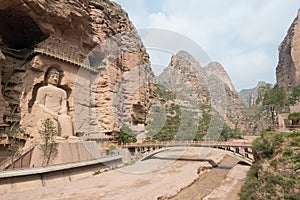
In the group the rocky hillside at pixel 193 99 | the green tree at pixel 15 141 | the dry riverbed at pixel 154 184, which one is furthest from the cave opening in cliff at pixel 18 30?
Result: the rocky hillside at pixel 193 99

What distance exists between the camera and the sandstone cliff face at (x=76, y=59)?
18.8 meters

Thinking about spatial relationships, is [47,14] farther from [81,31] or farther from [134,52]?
[134,52]

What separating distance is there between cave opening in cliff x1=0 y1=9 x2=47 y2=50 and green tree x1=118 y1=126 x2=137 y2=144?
12.3 meters

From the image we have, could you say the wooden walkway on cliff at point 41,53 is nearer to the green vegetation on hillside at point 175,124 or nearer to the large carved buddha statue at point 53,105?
the large carved buddha statue at point 53,105

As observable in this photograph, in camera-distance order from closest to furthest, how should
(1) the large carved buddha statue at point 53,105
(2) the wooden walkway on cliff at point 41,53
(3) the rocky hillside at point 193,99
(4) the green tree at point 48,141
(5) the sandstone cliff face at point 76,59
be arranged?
(4) the green tree at point 48,141 < (1) the large carved buddha statue at point 53,105 < (5) the sandstone cliff face at point 76,59 < (2) the wooden walkway on cliff at point 41,53 < (3) the rocky hillside at point 193,99

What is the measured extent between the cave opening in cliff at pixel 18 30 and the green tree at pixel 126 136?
1231cm

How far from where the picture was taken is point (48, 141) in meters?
15.5

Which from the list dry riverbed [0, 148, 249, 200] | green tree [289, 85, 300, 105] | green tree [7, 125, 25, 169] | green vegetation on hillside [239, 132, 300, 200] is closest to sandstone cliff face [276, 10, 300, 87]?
green tree [289, 85, 300, 105]

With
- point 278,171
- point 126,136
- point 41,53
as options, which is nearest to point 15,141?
point 41,53

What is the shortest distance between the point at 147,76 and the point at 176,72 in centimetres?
3866

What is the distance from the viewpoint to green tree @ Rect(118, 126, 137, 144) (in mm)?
26094

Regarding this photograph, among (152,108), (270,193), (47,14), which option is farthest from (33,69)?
(152,108)

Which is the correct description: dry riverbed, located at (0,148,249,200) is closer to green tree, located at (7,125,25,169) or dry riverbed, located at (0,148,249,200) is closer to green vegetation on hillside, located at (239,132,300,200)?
green vegetation on hillside, located at (239,132,300,200)

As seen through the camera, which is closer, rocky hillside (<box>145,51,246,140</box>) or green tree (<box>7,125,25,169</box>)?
green tree (<box>7,125,25,169</box>)
